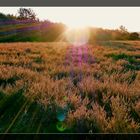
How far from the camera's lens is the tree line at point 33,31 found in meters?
40.2

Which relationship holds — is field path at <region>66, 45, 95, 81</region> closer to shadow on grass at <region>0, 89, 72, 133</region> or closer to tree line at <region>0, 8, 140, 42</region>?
shadow on grass at <region>0, 89, 72, 133</region>

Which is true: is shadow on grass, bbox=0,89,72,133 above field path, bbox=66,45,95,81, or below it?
above

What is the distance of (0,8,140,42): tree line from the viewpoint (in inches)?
1585

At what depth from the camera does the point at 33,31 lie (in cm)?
4772

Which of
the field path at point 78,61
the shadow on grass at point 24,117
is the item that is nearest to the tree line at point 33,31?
the field path at point 78,61

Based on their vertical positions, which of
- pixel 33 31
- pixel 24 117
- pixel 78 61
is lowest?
pixel 33 31

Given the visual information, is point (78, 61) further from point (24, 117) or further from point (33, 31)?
point (33, 31)

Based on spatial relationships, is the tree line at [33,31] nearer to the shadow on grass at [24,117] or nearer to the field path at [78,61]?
the field path at [78,61]

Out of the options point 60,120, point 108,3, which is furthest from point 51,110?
point 108,3

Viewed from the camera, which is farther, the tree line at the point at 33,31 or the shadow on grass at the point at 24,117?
the tree line at the point at 33,31

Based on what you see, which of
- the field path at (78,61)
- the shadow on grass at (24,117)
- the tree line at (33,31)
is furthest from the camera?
the tree line at (33,31)

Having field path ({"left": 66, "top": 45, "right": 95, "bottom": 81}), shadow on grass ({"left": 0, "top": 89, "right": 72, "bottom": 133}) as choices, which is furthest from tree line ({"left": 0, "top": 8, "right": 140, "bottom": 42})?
shadow on grass ({"left": 0, "top": 89, "right": 72, "bottom": 133})

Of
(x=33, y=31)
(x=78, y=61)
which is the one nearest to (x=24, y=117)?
(x=78, y=61)

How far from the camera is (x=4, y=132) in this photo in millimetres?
4199
